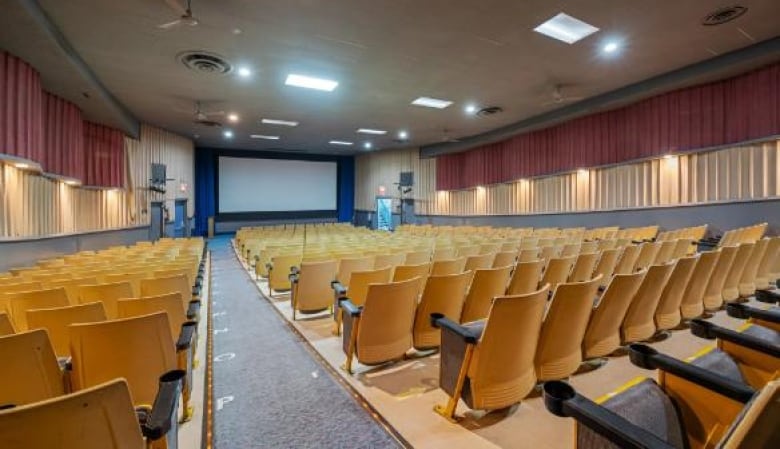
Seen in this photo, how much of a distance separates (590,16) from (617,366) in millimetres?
5589

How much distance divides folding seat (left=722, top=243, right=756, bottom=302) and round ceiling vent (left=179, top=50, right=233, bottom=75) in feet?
28.1

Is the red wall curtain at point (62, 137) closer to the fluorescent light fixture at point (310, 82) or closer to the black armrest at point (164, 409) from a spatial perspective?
the fluorescent light fixture at point (310, 82)

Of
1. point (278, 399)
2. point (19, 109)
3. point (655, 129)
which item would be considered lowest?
point (278, 399)

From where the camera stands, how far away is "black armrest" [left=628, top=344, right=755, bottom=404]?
109 centimetres

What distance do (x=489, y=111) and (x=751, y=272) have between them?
8.80 metres

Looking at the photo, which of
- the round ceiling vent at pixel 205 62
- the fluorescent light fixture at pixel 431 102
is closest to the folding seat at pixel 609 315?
the round ceiling vent at pixel 205 62

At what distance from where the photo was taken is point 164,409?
1282mm

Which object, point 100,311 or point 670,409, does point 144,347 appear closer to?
point 100,311

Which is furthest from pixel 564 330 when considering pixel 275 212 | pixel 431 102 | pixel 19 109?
pixel 275 212

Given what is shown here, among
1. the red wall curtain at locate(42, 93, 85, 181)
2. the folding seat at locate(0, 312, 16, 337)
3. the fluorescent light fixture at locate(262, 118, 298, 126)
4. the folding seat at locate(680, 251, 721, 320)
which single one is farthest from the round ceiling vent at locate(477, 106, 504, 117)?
the folding seat at locate(0, 312, 16, 337)

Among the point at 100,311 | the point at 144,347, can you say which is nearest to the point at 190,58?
the point at 100,311

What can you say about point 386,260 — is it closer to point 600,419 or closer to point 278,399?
point 278,399

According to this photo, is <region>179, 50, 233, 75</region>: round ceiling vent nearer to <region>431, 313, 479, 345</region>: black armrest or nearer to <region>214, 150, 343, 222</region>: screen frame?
<region>431, 313, 479, 345</region>: black armrest

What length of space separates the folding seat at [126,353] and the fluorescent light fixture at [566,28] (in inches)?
266
